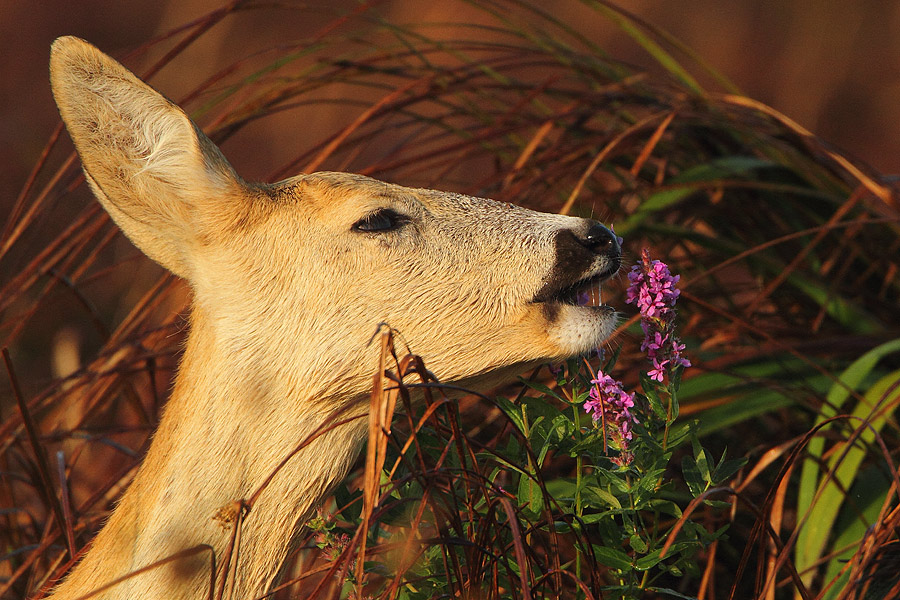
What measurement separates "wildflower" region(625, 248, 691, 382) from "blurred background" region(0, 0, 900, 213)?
7.08 m

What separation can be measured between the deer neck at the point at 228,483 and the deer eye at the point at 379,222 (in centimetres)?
37

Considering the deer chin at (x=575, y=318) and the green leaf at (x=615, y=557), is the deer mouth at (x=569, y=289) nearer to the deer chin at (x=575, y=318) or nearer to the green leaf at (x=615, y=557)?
the deer chin at (x=575, y=318)

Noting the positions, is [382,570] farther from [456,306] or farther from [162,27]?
[162,27]

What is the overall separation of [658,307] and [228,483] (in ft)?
3.06

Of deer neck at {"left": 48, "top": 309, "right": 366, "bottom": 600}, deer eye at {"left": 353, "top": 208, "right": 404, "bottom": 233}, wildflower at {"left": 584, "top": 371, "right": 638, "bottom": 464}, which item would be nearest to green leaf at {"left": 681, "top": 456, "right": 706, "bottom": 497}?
wildflower at {"left": 584, "top": 371, "right": 638, "bottom": 464}

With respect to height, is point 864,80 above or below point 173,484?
below

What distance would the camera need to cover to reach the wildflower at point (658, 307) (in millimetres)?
2039

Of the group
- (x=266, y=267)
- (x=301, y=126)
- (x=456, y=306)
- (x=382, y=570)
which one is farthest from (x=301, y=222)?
(x=301, y=126)

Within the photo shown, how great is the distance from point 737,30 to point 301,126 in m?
5.14

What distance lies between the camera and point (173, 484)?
211 centimetres

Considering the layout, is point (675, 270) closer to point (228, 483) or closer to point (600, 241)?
point (600, 241)

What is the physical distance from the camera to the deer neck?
2.07 metres

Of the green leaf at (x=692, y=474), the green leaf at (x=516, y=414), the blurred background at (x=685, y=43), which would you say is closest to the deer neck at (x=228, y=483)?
the green leaf at (x=516, y=414)

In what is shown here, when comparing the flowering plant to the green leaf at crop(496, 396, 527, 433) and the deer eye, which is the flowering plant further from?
the deer eye
